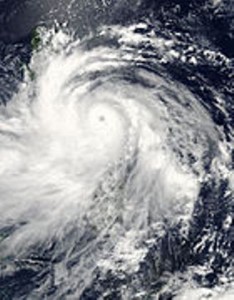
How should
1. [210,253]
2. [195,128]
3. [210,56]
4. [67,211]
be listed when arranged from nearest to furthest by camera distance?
[210,253] < [67,211] < [195,128] < [210,56]

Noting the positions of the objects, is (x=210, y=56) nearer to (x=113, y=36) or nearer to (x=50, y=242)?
(x=113, y=36)

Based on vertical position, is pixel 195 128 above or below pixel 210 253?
above

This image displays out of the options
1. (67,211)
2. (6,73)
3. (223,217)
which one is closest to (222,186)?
(223,217)

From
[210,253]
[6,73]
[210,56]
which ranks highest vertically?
[6,73]

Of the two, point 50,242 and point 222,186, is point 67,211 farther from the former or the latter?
point 222,186

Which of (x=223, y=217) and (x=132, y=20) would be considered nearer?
(x=223, y=217)

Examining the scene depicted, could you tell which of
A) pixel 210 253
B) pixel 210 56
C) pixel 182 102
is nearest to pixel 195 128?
pixel 182 102

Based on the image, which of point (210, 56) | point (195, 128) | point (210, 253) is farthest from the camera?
point (210, 56)
